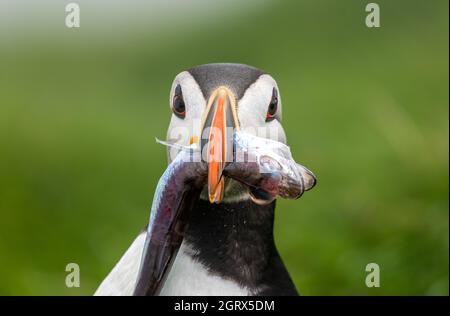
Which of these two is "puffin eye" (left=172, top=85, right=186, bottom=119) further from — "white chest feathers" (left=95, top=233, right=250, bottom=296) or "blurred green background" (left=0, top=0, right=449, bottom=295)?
"blurred green background" (left=0, top=0, right=449, bottom=295)

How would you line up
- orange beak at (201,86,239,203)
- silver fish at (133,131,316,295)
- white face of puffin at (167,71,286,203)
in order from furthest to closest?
white face of puffin at (167,71,286,203) < silver fish at (133,131,316,295) < orange beak at (201,86,239,203)

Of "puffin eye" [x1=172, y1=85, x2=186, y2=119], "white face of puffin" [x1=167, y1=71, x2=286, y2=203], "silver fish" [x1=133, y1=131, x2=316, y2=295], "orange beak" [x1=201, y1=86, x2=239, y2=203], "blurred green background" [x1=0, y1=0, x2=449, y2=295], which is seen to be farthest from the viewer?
"blurred green background" [x1=0, y1=0, x2=449, y2=295]

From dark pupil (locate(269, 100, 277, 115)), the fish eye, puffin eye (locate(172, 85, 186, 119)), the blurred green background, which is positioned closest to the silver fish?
the fish eye

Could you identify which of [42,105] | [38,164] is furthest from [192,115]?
[42,105]

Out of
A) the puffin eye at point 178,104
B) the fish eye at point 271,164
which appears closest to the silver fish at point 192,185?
the fish eye at point 271,164

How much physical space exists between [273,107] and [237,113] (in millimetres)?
249

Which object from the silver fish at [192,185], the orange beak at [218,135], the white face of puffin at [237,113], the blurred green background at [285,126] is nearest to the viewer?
the orange beak at [218,135]

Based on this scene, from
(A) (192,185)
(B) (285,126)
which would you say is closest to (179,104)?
(A) (192,185)

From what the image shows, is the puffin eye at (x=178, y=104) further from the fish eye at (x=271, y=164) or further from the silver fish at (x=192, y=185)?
the fish eye at (x=271, y=164)

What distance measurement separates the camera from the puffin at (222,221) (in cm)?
290

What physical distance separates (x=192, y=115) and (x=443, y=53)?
7.37 m

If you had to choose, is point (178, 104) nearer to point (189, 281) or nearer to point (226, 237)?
point (226, 237)

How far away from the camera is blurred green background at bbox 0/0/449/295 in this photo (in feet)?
17.0

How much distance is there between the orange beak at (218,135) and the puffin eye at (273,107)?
0.21m
